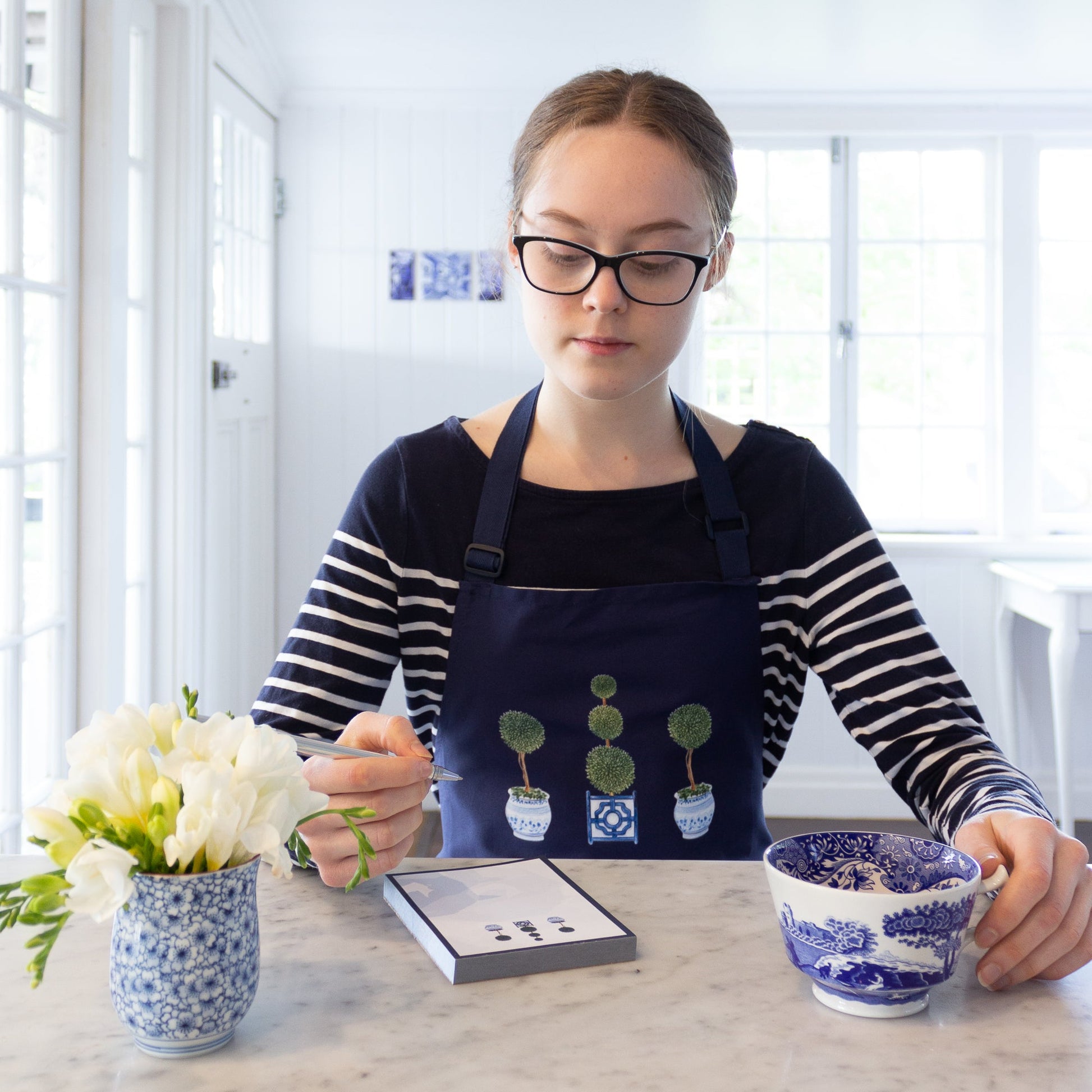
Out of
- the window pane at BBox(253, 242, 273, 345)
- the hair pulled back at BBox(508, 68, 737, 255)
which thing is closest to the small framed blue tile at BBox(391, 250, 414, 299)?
the window pane at BBox(253, 242, 273, 345)

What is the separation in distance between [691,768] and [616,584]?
216 mm

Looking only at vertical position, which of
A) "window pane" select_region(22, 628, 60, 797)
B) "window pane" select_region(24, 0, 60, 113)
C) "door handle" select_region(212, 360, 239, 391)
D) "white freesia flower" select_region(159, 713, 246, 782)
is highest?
"window pane" select_region(24, 0, 60, 113)

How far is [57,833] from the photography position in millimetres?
610

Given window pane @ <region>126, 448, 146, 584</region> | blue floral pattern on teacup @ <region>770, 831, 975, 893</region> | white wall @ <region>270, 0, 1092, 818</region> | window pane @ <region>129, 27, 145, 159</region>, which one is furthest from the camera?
white wall @ <region>270, 0, 1092, 818</region>

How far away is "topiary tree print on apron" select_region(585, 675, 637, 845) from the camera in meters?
1.19

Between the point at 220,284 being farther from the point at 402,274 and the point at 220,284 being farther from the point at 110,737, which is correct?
the point at 110,737

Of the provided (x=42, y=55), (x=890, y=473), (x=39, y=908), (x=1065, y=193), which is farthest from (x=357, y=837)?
(x=1065, y=193)

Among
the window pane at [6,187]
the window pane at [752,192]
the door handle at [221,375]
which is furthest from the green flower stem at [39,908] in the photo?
the window pane at [752,192]

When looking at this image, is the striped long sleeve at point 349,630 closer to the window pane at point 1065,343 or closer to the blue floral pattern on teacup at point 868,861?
the blue floral pattern on teacup at point 868,861

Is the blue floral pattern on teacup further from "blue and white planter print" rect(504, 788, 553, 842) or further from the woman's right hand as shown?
"blue and white planter print" rect(504, 788, 553, 842)

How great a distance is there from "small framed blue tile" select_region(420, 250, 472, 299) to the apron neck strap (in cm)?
225

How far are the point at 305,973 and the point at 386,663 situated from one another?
0.53 metres

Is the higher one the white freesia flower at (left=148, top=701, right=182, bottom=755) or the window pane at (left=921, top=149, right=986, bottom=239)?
the window pane at (left=921, top=149, right=986, bottom=239)

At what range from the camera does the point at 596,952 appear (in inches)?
30.5
